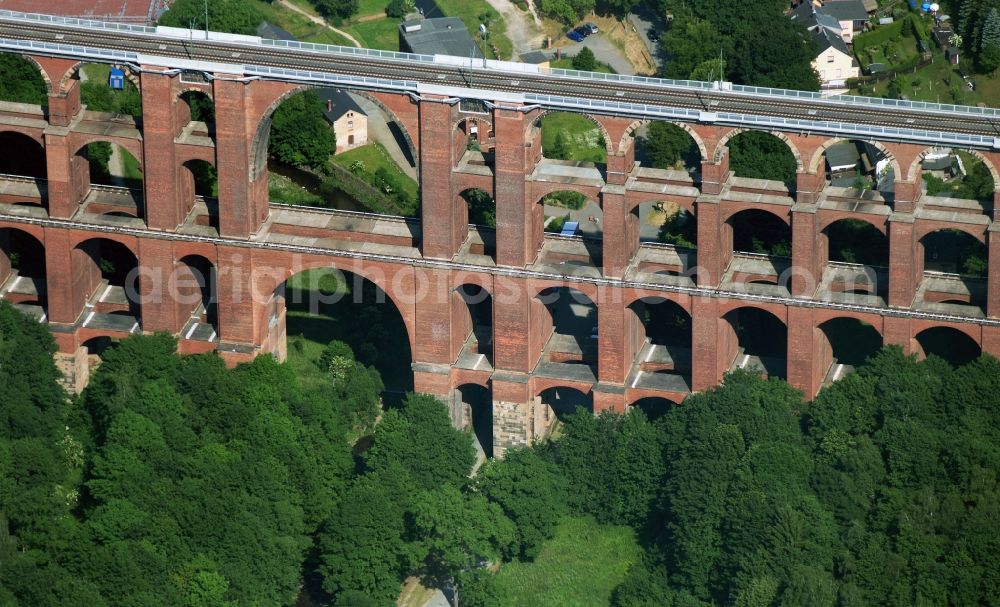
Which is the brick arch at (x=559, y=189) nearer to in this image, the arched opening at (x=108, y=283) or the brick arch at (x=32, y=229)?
the arched opening at (x=108, y=283)

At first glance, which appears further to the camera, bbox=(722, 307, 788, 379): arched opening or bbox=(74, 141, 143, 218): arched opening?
bbox=(74, 141, 143, 218): arched opening

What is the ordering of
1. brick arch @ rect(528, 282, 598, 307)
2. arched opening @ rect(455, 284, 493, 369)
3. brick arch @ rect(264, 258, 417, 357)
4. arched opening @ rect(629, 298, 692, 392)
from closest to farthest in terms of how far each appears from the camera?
brick arch @ rect(528, 282, 598, 307) < brick arch @ rect(264, 258, 417, 357) < arched opening @ rect(629, 298, 692, 392) < arched opening @ rect(455, 284, 493, 369)

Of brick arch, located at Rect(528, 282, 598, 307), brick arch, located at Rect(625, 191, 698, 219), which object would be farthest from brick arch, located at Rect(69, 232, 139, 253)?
brick arch, located at Rect(625, 191, 698, 219)

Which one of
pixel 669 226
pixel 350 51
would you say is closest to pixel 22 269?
pixel 350 51

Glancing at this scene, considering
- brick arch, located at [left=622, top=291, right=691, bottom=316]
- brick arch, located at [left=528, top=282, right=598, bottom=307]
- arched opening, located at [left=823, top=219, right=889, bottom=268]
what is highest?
arched opening, located at [left=823, top=219, right=889, bottom=268]

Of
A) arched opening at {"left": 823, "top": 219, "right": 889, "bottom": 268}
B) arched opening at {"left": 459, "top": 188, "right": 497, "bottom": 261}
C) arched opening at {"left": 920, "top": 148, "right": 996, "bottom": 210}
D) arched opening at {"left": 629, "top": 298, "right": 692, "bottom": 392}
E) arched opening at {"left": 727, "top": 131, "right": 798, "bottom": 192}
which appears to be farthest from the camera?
arched opening at {"left": 727, "top": 131, "right": 798, "bottom": 192}

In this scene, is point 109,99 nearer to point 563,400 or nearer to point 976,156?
point 563,400

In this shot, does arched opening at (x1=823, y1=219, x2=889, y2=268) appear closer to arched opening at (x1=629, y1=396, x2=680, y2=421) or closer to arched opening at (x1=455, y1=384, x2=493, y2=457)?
arched opening at (x1=629, y1=396, x2=680, y2=421)

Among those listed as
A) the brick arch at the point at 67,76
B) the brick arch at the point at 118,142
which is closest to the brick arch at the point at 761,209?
the brick arch at the point at 118,142

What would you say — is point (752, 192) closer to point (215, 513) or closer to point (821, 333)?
point (821, 333)
